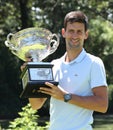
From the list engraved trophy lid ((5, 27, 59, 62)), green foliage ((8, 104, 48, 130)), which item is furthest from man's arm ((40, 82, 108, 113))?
green foliage ((8, 104, 48, 130))

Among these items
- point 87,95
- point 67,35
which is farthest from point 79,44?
point 87,95

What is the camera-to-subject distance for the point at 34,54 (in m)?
3.57

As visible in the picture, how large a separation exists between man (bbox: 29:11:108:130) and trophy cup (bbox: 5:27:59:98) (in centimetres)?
7

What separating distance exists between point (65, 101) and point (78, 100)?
8 cm

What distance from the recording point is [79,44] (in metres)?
3.02

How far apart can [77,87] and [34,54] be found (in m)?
0.71

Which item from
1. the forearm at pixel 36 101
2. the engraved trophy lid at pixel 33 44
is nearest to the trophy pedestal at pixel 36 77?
the forearm at pixel 36 101

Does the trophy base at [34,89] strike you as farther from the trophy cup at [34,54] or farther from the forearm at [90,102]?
the forearm at [90,102]

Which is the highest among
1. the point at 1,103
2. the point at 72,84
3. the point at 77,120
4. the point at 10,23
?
the point at 72,84

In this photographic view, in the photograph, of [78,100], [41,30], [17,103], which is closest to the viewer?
[78,100]

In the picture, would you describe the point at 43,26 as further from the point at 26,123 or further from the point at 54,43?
the point at 54,43

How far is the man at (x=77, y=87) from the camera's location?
2889mm

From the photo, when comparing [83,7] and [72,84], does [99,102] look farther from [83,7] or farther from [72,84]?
[83,7]

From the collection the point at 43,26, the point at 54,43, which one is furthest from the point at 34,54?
the point at 43,26
